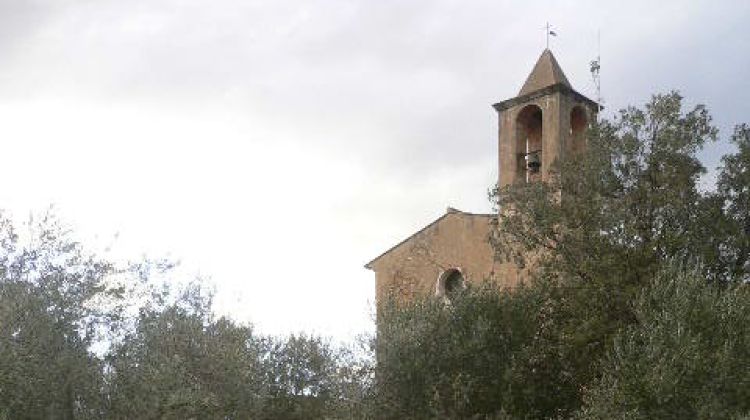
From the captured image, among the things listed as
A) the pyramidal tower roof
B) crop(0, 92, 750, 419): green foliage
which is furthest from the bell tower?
crop(0, 92, 750, 419): green foliage

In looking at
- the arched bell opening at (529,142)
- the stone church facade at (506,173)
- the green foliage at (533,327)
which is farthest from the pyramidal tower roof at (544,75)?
the green foliage at (533,327)

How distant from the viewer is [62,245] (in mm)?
16047

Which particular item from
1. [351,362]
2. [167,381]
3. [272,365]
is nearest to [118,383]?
[167,381]

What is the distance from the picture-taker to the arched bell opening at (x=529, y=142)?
23.8 m

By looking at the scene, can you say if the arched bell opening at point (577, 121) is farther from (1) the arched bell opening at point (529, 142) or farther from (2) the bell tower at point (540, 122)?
(1) the arched bell opening at point (529, 142)

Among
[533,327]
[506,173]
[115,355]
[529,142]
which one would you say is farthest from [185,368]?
[529,142]

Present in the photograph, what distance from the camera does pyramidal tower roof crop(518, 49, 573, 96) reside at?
24.0m

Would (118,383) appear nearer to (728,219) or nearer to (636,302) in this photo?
(636,302)

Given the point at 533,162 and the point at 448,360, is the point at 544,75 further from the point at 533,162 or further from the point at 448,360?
the point at 448,360

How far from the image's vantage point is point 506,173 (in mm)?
23797

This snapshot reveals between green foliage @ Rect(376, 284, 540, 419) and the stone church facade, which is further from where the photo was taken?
the stone church facade

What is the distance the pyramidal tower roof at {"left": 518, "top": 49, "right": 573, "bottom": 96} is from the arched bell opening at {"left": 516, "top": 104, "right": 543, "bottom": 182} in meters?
0.51

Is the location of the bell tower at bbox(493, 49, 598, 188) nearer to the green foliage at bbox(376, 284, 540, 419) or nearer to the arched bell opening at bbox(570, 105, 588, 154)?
the arched bell opening at bbox(570, 105, 588, 154)

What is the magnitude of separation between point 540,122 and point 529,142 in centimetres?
57
